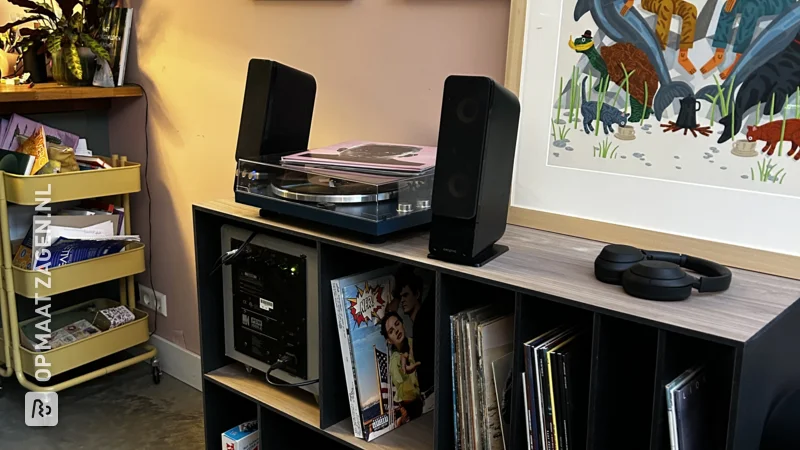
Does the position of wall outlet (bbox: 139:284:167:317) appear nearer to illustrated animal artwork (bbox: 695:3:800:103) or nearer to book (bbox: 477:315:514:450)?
book (bbox: 477:315:514:450)

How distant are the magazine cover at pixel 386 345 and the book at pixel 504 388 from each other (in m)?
0.28

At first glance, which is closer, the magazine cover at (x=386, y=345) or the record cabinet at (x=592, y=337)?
the record cabinet at (x=592, y=337)

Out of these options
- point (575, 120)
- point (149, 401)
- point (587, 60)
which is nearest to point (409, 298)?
point (575, 120)

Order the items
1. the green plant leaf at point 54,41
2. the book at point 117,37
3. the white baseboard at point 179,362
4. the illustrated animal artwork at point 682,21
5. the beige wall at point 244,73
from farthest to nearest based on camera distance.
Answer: the white baseboard at point 179,362, the book at point 117,37, the green plant leaf at point 54,41, the beige wall at point 244,73, the illustrated animal artwork at point 682,21

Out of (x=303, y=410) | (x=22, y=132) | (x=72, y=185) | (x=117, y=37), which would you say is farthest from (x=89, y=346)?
(x=303, y=410)

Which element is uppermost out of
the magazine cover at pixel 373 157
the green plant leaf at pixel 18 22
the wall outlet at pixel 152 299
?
the green plant leaf at pixel 18 22

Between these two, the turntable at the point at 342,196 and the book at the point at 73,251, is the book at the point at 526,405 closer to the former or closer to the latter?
the turntable at the point at 342,196

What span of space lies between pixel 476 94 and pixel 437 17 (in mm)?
565

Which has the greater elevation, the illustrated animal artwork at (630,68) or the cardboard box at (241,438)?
the illustrated animal artwork at (630,68)

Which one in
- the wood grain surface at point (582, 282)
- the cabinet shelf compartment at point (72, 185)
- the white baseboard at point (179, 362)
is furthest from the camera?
the white baseboard at point (179, 362)

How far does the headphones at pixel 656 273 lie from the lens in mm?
1077

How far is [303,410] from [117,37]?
1.60m

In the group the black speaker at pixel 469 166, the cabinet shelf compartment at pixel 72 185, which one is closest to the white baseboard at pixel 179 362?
the cabinet shelf compartment at pixel 72 185

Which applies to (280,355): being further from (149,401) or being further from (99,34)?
(99,34)
